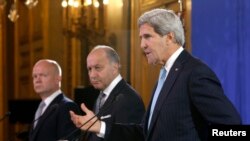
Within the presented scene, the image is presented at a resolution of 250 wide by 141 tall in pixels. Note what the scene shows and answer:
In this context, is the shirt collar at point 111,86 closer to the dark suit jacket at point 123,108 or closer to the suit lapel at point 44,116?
the dark suit jacket at point 123,108

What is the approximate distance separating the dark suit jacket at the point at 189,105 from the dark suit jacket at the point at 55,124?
124 cm

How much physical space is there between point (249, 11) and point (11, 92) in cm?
480

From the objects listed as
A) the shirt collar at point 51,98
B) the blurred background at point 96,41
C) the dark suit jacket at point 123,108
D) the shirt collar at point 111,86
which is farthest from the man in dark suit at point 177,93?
the shirt collar at point 51,98

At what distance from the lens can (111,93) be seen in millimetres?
3082

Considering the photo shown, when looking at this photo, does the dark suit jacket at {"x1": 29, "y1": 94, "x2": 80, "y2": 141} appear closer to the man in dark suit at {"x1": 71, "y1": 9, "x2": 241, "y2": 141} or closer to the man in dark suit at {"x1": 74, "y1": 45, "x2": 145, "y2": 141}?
the man in dark suit at {"x1": 74, "y1": 45, "x2": 145, "y2": 141}

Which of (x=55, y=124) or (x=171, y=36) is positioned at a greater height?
(x=171, y=36)

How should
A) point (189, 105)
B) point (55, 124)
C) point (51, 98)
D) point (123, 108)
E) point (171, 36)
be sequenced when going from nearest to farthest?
Result: point (189, 105)
point (171, 36)
point (123, 108)
point (55, 124)
point (51, 98)

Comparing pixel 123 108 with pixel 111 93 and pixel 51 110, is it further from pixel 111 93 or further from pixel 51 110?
pixel 51 110

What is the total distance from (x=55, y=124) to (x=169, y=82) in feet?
4.59

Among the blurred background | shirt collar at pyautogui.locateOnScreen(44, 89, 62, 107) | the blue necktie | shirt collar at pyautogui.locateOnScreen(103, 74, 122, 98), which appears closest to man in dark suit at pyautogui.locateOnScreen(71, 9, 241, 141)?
the blue necktie

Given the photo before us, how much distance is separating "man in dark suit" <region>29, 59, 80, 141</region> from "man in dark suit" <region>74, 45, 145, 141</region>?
32 cm

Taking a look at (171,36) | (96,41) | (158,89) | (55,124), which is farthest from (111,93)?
(96,41)

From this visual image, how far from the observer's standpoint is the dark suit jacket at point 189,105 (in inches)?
83.4

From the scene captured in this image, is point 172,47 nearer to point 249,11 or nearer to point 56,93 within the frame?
point 249,11
